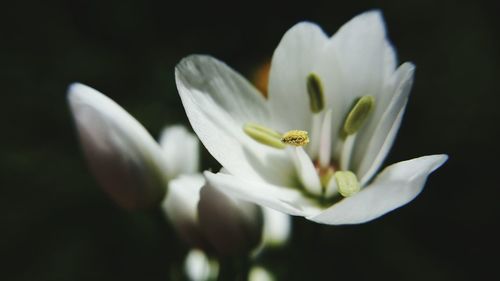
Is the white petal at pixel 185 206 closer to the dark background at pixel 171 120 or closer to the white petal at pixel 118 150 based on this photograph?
the white petal at pixel 118 150

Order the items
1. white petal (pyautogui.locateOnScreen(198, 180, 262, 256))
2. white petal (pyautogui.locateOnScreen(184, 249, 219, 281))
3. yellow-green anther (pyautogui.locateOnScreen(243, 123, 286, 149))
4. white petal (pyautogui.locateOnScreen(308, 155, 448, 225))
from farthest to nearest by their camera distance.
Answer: white petal (pyautogui.locateOnScreen(184, 249, 219, 281)) < yellow-green anther (pyautogui.locateOnScreen(243, 123, 286, 149)) < white petal (pyautogui.locateOnScreen(198, 180, 262, 256)) < white petal (pyautogui.locateOnScreen(308, 155, 448, 225))

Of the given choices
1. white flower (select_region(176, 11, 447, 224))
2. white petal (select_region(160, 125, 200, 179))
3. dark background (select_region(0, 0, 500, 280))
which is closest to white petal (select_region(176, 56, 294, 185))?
white flower (select_region(176, 11, 447, 224))

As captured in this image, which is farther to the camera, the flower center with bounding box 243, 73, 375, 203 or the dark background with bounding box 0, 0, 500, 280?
the dark background with bounding box 0, 0, 500, 280

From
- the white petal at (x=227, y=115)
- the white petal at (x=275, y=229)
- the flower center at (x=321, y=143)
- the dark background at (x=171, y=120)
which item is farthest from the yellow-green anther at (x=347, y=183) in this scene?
the dark background at (x=171, y=120)

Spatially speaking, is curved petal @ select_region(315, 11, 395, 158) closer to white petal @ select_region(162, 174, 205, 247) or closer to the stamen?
the stamen

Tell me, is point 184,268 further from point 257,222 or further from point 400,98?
point 400,98

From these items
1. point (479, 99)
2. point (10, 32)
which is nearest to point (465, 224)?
point (479, 99)

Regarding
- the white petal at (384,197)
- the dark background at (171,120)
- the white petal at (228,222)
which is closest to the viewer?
the white petal at (384,197)
